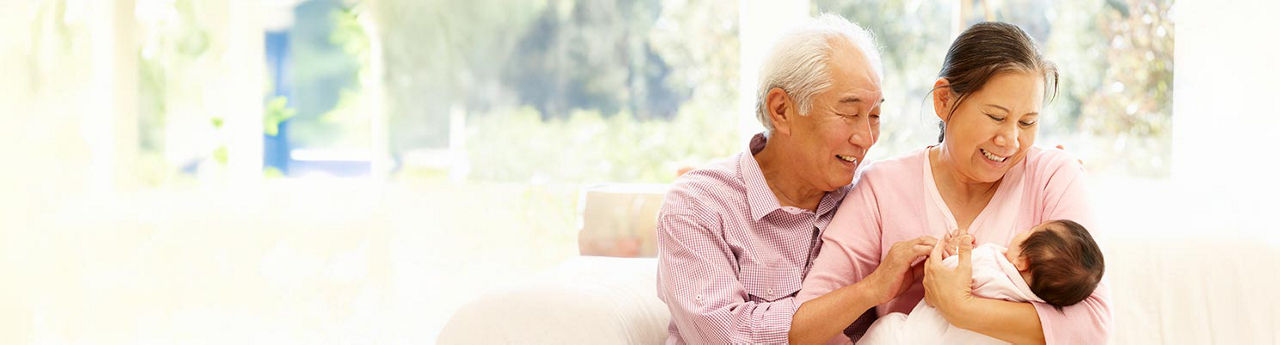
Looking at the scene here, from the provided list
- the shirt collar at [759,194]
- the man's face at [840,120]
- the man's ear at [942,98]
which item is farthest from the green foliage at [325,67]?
the man's ear at [942,98]

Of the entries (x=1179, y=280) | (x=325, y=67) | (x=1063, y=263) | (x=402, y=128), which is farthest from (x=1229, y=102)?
(x=325, y=67)

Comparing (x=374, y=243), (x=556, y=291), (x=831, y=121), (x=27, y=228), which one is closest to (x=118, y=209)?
(x=27, y=228)

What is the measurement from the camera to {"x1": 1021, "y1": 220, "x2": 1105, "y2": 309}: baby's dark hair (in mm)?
1600

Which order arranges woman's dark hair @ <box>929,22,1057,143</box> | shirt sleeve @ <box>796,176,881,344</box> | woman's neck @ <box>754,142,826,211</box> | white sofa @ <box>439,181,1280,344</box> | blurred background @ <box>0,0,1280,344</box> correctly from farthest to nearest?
blurred background @ <box>0,0,1280,344</box> < white sofa @ <box>439,181,1280,344</box> < woman's neck @ <box>754,142,826,211</box> < shirt sleeve @ <box>796,176,881,344</box> < woman's dark hair @ <box>929,22,1057,143</box>

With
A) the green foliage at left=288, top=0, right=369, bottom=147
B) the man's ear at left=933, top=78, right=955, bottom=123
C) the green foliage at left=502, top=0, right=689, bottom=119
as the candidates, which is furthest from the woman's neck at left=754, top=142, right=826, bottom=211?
the green foliage at left=288, top=0, right=369, bottom=147

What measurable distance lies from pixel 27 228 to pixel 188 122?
1.34 meters

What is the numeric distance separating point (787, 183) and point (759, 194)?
0.25ft

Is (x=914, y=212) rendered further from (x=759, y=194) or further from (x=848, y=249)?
(x=759, y=194)

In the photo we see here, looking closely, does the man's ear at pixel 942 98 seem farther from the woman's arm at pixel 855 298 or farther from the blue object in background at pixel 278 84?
the blue object in background at pixel 278 84

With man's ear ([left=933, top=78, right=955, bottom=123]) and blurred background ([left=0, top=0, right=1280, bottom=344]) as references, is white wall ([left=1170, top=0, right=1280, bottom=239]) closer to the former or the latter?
blurred background ([left=0, top=0, right=1280, bottom=344])

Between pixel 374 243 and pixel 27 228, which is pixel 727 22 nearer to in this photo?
pixel 374 243

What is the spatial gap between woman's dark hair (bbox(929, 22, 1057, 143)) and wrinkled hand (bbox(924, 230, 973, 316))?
10.3 inches

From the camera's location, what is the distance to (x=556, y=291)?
194 centimetres

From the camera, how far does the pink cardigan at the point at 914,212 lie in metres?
1.80
